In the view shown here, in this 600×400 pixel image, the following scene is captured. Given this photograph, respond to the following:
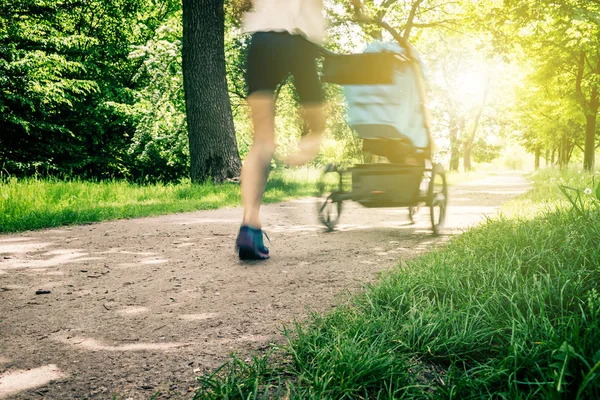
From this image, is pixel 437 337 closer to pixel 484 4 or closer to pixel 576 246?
pixel 576 246

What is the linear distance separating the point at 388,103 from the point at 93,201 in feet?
14.7

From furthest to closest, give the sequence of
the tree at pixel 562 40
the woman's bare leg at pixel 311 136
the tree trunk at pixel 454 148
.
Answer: the tree trunk at pixel 454 148 < the tree at pixel 562 40 < the woman's bare leg at pixel 311 136

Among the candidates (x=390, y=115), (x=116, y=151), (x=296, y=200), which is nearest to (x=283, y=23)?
(x=390, y=115)

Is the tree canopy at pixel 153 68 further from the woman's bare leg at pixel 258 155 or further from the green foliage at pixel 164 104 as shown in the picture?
the woman's bare leg at pixel 258 155

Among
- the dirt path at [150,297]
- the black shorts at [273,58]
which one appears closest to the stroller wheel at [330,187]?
the dirt path at [150,297]

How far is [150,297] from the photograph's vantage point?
2.53 metres

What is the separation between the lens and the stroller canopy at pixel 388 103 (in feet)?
14.5

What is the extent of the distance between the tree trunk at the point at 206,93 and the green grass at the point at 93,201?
0.74 m

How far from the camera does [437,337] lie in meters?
1.70

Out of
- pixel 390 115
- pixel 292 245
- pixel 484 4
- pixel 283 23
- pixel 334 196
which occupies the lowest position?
pixel 292 245

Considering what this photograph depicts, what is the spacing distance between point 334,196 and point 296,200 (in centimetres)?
430

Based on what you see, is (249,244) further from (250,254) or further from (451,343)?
(451,343)

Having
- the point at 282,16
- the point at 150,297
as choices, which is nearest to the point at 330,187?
the point at 282,16

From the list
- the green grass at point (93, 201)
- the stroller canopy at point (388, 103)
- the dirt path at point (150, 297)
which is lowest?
the dirt path at point (150, 297)
